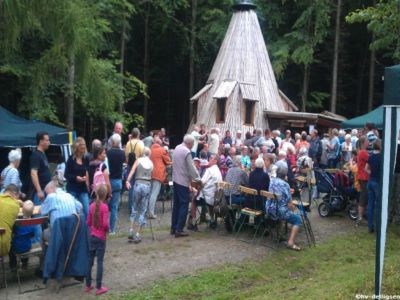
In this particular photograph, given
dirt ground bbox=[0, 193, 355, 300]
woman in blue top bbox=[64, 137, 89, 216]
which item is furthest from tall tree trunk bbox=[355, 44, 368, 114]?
woman in blue top bbox=[64, 137, 89, 216]

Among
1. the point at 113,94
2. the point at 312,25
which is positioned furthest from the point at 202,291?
the point at 312,25

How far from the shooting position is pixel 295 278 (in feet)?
24.2

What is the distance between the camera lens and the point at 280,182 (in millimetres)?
8570

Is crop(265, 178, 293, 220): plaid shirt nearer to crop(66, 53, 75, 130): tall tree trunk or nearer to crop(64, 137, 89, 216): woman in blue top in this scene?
crop(64, 137, 89, 216): woman in blue top

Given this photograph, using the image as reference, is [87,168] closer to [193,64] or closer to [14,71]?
[14,71]

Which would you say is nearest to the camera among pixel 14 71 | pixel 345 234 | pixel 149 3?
pixel 345 234

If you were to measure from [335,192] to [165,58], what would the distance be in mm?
24626

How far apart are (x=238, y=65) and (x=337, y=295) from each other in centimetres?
1963

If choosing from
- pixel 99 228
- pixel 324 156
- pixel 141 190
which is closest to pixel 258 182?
pixel 141 190

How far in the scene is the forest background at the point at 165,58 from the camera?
50.2 ft

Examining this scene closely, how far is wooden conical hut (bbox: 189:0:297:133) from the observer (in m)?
24.1

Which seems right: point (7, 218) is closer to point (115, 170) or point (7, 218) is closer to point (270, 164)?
point (115, 170)

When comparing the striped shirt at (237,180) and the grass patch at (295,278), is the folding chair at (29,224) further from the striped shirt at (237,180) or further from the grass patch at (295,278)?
the striped shirt at (237,180)

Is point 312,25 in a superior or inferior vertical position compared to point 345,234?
superior
